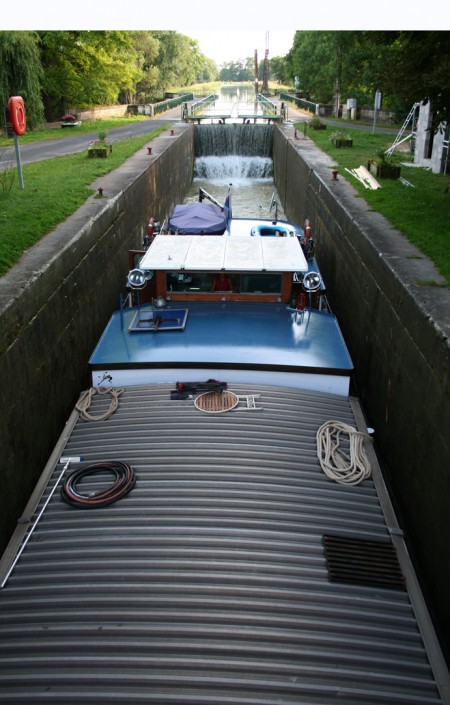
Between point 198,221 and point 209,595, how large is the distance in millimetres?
10549

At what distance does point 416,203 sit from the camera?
14.6 metres

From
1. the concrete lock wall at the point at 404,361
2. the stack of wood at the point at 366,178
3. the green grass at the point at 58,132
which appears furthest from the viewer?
the green grass at the point at 58,132

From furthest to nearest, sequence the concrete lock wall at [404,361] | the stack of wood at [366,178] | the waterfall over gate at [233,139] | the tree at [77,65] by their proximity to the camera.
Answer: the waterfall over gate at [233,139] → the tree at [77,65] → the stack of wood at [366,178] → the concrete lock wall at [404,361]

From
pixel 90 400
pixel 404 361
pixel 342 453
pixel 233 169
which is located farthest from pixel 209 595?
pixel 233 169

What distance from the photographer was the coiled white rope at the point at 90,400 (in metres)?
7.93

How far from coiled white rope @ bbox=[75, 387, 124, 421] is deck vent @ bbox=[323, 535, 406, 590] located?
3.50 m

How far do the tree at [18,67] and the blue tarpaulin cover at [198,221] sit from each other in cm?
2084

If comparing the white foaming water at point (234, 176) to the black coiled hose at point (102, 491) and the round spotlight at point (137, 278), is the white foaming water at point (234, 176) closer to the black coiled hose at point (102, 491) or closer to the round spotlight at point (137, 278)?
the round spotlight at point (137, 278)

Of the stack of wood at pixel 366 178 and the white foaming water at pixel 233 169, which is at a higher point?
the stack of wood at pixel 366 178

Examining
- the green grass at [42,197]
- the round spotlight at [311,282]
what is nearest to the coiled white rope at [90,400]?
the green grass at [42,197]

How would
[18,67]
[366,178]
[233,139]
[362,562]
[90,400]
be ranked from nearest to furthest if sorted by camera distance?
[362,562]
[90,400]
[366,178]
[18,67]
[233,139]

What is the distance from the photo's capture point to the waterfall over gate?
4144 centimetres

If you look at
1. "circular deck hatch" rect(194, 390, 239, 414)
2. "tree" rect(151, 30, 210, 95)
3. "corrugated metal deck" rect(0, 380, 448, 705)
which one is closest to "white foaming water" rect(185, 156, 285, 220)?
"circular deck hatch" rect(194, 390, 239, 414)

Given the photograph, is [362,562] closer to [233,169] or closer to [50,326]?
[50,326]
